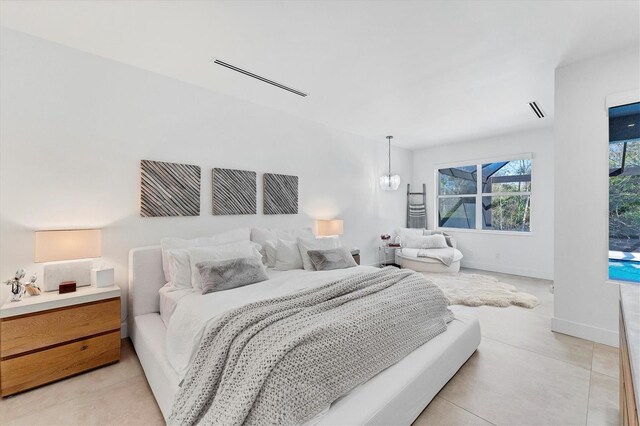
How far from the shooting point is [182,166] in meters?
3.12

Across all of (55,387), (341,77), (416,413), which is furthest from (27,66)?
(416,413)

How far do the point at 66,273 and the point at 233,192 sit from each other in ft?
5.66

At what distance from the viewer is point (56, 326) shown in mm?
2102

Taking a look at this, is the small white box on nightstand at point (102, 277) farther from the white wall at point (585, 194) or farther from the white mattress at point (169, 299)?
the white wall at point (585, 194)

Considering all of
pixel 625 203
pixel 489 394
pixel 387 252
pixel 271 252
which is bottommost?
pixel 489 394

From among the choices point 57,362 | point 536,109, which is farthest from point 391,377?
point 536,109

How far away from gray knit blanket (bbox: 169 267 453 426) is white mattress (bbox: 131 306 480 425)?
2.2 inches

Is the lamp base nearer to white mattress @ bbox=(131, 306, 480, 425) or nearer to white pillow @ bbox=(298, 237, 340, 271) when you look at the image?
white mattress @ bbox=(131, 306, 480, 425)

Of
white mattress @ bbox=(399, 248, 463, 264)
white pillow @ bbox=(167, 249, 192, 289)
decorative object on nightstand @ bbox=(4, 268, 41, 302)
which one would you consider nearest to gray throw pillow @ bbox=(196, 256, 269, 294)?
white pillow @ bbox=(167, 249, 192, 289)

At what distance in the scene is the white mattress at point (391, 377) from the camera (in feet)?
4.57

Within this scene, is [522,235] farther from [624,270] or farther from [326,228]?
[326,228]

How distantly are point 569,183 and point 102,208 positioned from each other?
179 inches

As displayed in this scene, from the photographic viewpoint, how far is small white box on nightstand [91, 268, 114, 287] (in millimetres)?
2420

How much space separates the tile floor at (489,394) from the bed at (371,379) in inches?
3.9
